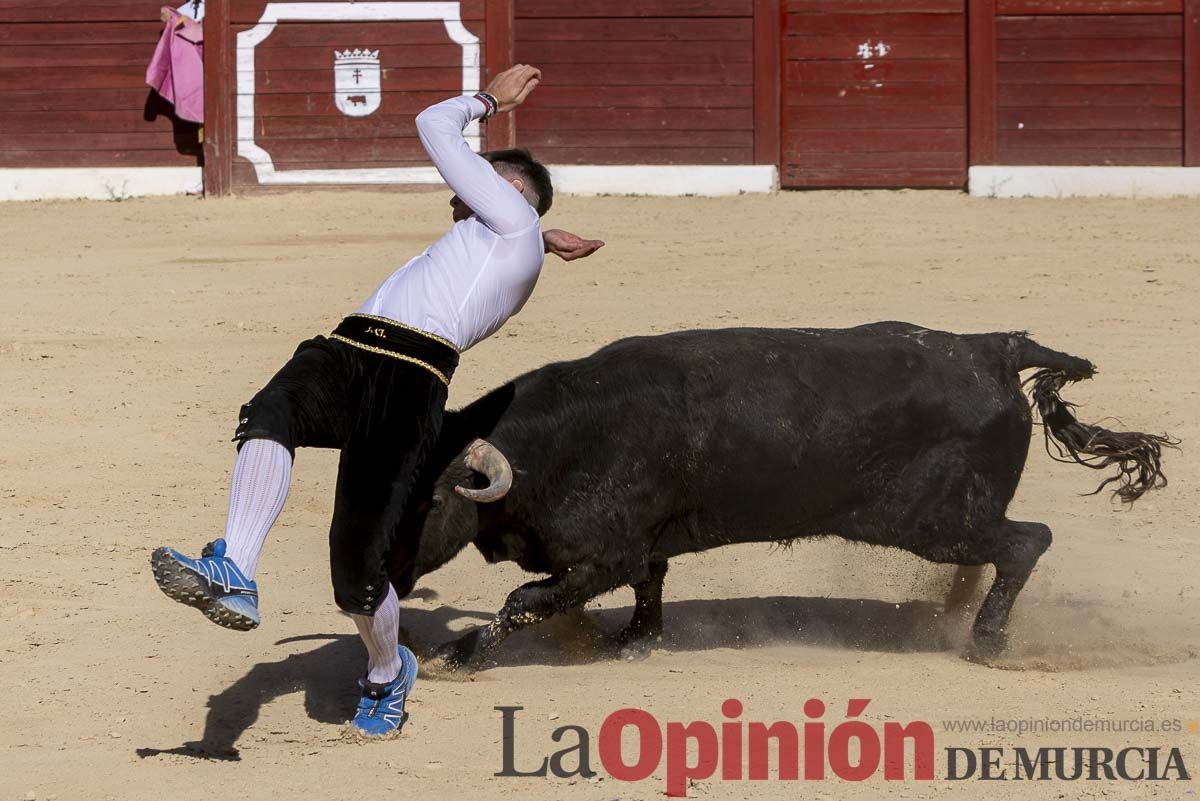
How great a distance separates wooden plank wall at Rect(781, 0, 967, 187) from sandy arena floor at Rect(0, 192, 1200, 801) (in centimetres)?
107

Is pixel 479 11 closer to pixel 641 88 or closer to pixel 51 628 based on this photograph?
pixel 641 88

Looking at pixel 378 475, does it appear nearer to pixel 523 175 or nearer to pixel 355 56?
pixel 523 175

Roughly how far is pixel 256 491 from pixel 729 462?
4.86 ft

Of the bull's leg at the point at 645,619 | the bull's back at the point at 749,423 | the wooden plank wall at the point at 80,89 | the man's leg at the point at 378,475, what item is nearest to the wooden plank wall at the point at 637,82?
the wooden plank wall at the point at 80,89

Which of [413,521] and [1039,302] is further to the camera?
[1039,302]

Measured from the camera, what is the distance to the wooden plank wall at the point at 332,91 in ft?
41.1

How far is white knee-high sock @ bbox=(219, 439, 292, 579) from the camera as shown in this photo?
146 inches

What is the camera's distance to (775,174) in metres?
12.4

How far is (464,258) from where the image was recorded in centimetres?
388

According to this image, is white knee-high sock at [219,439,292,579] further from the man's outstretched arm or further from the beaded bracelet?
the beaded bracelet

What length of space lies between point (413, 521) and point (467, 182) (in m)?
1.00

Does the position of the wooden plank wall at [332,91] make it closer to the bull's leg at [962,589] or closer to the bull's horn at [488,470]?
the bull's leg at [962,589]

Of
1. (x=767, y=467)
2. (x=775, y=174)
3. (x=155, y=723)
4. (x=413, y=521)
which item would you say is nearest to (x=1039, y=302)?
(x=775, y=174)

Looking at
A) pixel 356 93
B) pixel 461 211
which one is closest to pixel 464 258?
pixel 461 211
